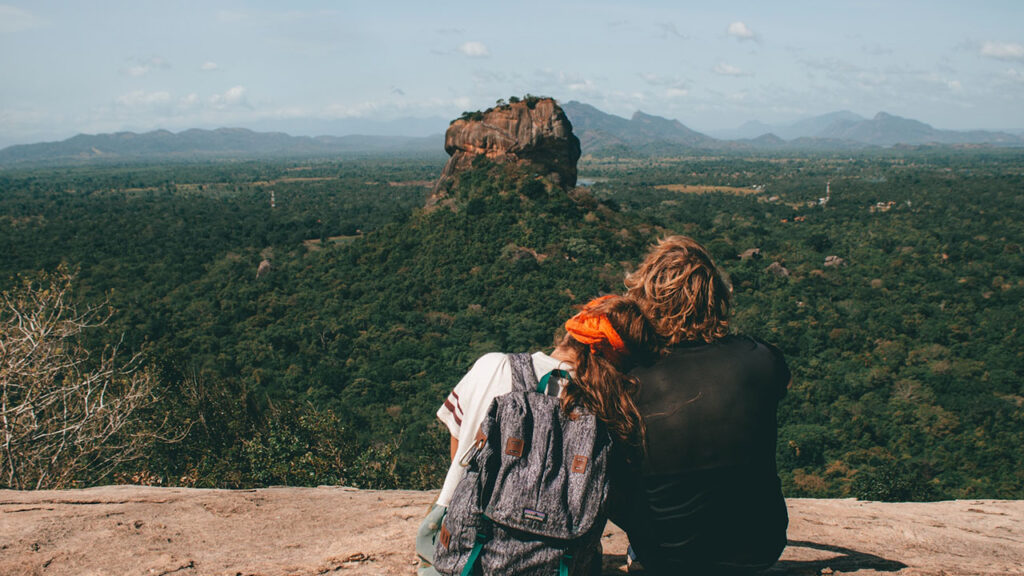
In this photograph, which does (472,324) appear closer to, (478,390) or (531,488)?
(478,390)

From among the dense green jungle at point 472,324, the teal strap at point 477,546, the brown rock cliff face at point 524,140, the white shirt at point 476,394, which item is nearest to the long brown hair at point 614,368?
the white shirt at point 476,394

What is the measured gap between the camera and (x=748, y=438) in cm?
266

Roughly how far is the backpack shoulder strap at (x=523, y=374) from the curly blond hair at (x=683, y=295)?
23.3 inches

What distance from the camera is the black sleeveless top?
2.61 metres

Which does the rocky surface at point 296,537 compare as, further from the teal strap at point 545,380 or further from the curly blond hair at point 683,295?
the curly blond hair at point 683,295

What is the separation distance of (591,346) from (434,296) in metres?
27.8

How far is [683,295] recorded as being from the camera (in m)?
2.70

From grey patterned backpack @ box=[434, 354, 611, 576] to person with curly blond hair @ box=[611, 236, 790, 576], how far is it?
0.29m

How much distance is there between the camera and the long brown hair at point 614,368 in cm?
251

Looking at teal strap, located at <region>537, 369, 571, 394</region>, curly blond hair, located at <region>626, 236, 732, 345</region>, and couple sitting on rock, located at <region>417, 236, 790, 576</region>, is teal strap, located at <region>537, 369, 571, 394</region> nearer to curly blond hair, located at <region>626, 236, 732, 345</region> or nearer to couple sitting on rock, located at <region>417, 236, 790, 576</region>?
couple sitting on rock, located at <region>417, 236, 790, 576</region>

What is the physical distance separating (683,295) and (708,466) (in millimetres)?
759

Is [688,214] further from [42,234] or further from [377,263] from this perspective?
[42,234]

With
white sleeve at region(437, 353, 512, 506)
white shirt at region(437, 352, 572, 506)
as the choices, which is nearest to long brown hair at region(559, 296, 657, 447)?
white shirt at region(437, 352, 572, 506)

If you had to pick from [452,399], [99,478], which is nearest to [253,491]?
[452,399]
